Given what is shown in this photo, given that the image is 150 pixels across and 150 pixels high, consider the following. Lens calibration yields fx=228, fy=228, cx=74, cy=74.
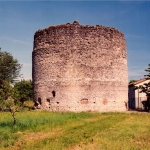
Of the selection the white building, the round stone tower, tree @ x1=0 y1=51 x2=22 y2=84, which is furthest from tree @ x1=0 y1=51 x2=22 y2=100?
the white building

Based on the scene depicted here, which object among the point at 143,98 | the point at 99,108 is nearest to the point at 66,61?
the point at 99,108

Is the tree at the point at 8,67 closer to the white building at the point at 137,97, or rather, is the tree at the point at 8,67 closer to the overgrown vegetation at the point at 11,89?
the overgrown vegetation at the point at 11,89

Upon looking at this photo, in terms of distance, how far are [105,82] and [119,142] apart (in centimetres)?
986

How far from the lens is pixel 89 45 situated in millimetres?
17719

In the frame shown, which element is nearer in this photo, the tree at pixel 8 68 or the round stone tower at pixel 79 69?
the round stone tower at pixel 79 69

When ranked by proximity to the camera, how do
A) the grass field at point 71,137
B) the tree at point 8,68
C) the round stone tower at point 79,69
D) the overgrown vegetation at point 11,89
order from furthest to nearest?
the tree at point 8,68 < the round stone tower at point 79,69 < the overgrown vegetation at point 11,89 < the grass field at point 71,137

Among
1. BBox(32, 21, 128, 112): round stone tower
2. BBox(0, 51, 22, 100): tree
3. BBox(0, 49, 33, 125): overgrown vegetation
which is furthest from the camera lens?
BBox(0, 51, 22, 100): tree

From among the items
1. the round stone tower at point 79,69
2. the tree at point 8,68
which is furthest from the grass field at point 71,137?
the tree at point 8,68

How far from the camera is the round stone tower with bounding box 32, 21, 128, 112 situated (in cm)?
1728

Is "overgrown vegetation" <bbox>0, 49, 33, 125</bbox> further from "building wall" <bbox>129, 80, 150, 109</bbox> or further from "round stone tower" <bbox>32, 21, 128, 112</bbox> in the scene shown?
"building wall" <bbox>129, 80, 150, 109</bbox>

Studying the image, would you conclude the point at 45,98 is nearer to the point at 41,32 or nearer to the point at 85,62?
the point at 85,62

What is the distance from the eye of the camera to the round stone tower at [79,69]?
17.3 meters

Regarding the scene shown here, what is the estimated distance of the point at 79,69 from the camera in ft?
57.1

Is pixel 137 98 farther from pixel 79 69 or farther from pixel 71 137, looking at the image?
pixel 71 137
